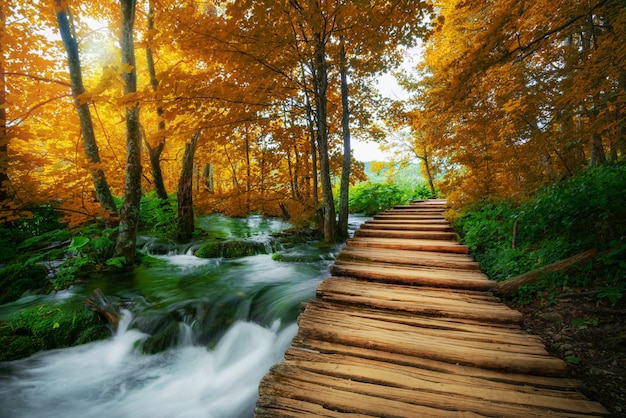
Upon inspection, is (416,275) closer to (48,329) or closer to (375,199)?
(48,329)

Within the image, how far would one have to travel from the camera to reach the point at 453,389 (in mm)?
1945

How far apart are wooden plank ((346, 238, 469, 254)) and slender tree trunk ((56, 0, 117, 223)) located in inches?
238

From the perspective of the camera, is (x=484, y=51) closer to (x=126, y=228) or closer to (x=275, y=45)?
(x=275, y=45)

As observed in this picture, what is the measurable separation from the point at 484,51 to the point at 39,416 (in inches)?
289

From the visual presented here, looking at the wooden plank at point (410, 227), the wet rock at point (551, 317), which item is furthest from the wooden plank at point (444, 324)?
the wooden plank at point (410, 227)

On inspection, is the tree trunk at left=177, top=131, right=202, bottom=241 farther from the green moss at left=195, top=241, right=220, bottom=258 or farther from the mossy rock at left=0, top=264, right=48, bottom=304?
the mossy rock at left=0, top=264, right=48, bottom=304

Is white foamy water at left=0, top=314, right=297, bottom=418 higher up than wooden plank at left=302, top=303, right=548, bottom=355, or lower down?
lower down

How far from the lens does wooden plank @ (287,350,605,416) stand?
1776 mm

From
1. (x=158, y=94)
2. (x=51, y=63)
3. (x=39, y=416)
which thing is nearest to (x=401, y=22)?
(x=158, y=94)

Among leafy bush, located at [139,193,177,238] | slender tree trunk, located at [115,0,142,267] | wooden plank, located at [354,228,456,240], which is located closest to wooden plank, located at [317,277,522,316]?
wooden plank, located at [354,228,456,240]

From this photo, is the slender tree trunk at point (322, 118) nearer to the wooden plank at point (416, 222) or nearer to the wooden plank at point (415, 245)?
the wooden plank at point (416, 222)

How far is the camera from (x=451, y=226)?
22.1 feet

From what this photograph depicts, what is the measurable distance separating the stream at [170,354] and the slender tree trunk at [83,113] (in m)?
2.09

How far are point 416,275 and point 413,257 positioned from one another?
0.86 meters
